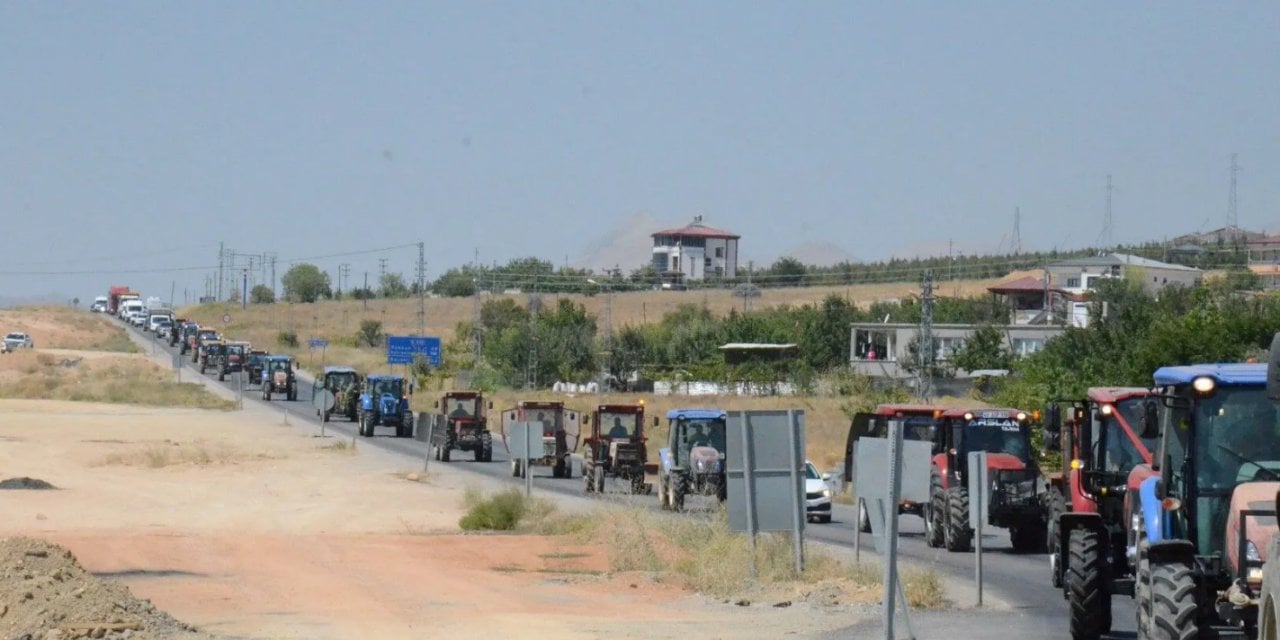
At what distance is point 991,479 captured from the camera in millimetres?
24984

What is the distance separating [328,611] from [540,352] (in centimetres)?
8230

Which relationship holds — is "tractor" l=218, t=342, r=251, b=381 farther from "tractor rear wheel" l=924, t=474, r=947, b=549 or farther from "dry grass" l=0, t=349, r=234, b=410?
"tractor rear wheel" l=924, t=474, r=947, b=549

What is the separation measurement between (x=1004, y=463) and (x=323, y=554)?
423 inches

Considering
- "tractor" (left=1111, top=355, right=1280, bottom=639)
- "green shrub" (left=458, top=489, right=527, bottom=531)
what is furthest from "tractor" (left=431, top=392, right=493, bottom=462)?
"tractor" (left=1111, top=355, right=1280, bottom=639)

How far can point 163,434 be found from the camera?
63750 mm

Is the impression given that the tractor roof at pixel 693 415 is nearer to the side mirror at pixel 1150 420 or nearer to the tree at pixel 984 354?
the side mirror at pixel 1150 420

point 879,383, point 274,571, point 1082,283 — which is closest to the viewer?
point 274,571

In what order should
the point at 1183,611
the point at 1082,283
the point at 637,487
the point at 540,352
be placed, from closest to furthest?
the point at 1183,611 → the point at 637,487 → the point at 540,352 → the point at 1082,283

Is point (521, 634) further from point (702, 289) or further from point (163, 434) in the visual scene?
point (702, 289)

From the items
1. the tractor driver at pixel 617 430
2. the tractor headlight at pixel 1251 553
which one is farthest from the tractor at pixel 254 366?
the tractor headlight at pixel 1251 553

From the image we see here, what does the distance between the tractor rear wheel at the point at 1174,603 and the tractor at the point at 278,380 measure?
262ft

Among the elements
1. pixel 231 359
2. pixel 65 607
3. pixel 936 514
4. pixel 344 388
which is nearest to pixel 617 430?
pixel 936 514

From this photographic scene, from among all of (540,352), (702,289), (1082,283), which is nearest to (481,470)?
(540,352)

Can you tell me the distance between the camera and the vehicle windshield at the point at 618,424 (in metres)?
43.4
